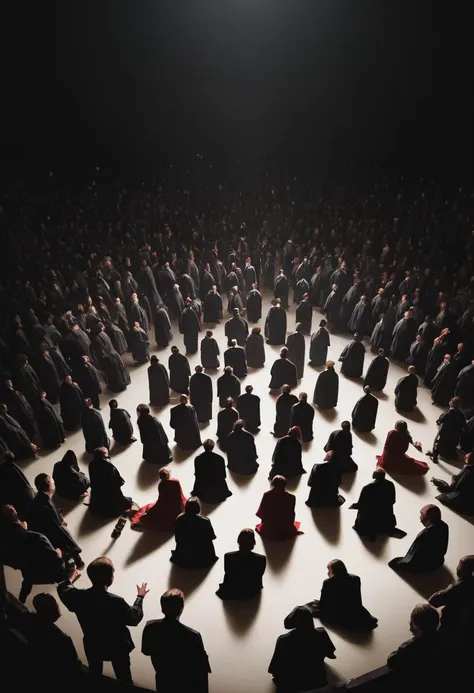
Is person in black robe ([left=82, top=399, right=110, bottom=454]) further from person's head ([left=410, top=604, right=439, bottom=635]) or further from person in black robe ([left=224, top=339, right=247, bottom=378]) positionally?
person's head ([left=410, top=604, right=439, bottom=635])

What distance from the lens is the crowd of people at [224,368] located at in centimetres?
532

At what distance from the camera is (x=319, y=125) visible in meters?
26.6

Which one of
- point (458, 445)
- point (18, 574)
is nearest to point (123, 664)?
point (18, 574)

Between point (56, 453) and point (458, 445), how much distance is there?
295 inches

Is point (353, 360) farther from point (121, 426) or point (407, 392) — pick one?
point (121, 426)

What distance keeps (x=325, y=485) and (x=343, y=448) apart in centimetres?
93

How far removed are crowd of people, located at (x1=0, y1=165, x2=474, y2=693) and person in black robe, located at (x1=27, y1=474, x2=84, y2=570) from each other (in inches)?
1.0

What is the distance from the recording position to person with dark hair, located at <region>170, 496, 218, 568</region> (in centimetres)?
661

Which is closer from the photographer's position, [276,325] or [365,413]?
[365,413]

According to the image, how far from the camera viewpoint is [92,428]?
9141mm

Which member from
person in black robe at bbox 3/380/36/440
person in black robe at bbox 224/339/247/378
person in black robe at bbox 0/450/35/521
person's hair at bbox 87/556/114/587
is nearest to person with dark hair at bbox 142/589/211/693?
person's hair at bbox 87/556/114/587

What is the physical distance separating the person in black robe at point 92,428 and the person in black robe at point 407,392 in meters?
5.84

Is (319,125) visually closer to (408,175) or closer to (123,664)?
(408,175)

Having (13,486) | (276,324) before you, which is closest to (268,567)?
(13,486)
